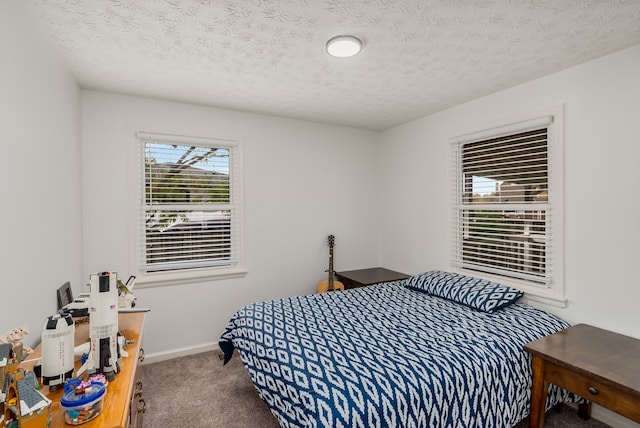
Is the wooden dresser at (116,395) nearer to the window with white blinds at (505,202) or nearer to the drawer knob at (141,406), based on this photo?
the drawer knob at (141,406)

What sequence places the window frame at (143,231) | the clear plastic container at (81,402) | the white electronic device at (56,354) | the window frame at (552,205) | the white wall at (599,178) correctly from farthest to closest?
the window frame at (143,231), the window frame at (552,205), the white wall at (599,178), the white electronic device at (56,354), the clear plastic container at (81,402)

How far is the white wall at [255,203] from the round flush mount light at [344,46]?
159cm

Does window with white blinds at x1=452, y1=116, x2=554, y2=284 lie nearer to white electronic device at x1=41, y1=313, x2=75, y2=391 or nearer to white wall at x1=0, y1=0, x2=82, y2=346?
white electronic device at x1=41, y1=313, x2=75, y2=391

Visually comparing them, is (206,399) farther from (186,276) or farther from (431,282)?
(431,282)

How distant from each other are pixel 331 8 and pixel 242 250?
238 centimetres

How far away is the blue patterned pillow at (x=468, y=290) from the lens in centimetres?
246

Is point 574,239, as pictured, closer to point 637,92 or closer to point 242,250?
point 637,92

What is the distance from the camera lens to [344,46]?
192cm

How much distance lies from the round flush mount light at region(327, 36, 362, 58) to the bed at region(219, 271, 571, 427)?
1.75 metres

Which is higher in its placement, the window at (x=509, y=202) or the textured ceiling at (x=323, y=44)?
the textured ceiling at (x=323, y=44)

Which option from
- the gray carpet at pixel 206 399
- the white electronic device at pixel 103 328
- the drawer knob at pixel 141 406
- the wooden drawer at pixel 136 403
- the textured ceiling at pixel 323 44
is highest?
the textured ceiling at pixel 323 44

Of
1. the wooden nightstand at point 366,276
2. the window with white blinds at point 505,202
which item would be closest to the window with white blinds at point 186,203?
the wooden nightstand at point 366,276

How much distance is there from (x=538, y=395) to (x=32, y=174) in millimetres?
2960

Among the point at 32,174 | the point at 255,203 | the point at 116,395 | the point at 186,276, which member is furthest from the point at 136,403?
the point at 255,203
